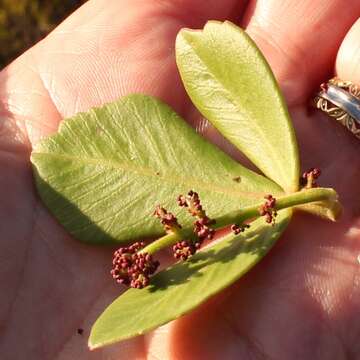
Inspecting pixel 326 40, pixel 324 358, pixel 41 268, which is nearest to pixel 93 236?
pixel 41 268

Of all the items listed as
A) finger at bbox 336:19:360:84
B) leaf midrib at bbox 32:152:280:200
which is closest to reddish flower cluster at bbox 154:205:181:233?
leaf midrib at bbox 32:152:280:200

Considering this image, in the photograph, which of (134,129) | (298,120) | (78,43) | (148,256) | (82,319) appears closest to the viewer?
(148,256)

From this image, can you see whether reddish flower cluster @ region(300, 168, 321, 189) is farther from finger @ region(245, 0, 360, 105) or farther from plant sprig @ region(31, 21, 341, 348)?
finger @ region(245, 0, 360, 105)

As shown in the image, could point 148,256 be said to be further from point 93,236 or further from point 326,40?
point 326,40

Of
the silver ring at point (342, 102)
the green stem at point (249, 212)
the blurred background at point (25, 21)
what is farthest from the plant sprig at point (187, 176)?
the blurred background at point (25, 21)

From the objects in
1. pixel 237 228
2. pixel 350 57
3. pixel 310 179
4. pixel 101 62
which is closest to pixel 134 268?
pixel 237 228

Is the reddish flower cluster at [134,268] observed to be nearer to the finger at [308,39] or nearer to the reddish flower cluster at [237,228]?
the reddish flower cluster at [237,228]
